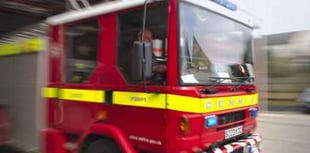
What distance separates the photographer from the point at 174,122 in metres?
3.69

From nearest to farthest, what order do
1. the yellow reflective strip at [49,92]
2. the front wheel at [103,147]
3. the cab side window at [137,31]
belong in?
the cab side window at [137,31]
the front wheel at [103,147]
the yellow reflective strip at [49,92]

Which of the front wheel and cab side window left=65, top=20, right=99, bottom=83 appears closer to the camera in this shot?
the front wheel

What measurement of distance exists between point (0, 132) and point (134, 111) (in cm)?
383

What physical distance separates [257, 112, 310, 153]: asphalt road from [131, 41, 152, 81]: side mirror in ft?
14.7

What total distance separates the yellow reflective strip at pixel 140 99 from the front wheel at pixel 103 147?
0.45 metres

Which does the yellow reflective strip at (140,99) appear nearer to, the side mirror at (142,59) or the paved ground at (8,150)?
the side mirror at (142,59)

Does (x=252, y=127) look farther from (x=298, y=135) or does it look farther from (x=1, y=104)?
(x=1, y=104)

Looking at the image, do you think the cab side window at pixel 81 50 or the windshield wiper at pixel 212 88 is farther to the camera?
the cab side window at pixel 81 50

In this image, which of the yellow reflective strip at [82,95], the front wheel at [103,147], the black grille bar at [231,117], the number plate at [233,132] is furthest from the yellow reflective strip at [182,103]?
the yellow reflective strip at [82,95]

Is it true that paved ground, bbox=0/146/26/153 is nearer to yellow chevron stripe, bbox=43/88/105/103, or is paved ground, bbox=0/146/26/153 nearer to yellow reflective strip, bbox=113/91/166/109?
yellow chevron stripe, bbox=43/88/105/103

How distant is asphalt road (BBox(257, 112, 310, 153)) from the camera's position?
7.44 m

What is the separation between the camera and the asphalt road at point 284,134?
293 inches

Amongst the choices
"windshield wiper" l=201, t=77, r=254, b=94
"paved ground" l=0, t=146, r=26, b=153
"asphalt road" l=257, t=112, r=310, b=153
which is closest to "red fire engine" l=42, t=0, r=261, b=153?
"windshield wiper" l=201, t=77, r=254, b=94

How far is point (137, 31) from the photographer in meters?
4.07
